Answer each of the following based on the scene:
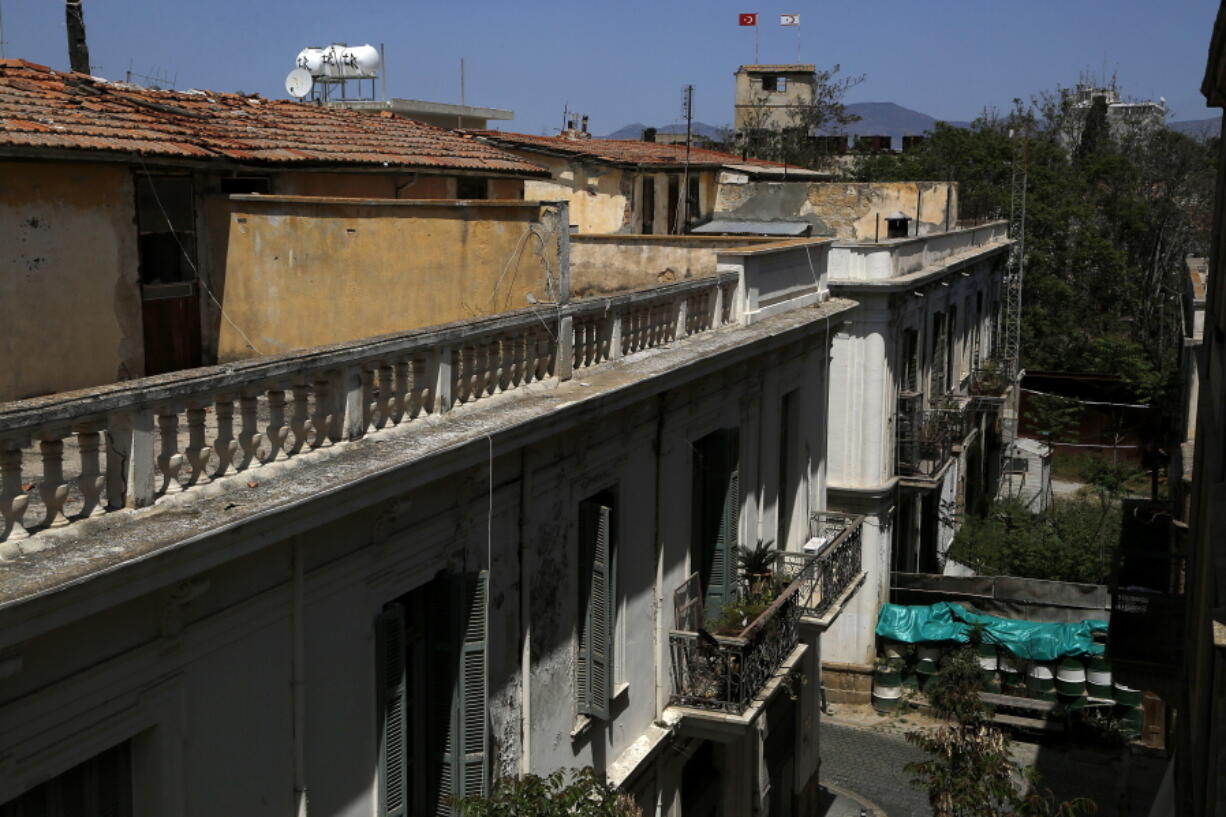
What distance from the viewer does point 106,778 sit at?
593cm

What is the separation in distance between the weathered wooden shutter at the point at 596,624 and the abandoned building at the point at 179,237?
1887mm

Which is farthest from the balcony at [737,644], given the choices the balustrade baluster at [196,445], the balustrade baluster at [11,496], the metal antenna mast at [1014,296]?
the metal antenna mast at [1014,296]

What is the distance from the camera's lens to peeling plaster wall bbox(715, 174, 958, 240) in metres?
26.9

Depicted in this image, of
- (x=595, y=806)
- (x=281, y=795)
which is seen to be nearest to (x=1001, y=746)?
(x=595, y=806)

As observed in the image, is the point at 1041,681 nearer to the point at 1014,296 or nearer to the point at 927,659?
the point at 927,659

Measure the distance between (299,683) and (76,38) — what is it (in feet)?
33.0

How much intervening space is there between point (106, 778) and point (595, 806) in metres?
3.30

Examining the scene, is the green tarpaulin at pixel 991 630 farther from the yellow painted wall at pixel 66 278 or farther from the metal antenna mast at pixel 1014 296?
the yellow painted wall at pixel 66 278

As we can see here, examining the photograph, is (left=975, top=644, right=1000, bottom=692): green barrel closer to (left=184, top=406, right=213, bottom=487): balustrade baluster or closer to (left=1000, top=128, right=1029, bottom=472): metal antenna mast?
(left=1000, top=128, right=1029, bottom=472): metal antenna mast

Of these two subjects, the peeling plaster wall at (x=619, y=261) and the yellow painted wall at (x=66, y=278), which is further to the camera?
the peeling plaster wall at (x=619, y=261)

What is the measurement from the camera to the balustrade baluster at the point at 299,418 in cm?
689

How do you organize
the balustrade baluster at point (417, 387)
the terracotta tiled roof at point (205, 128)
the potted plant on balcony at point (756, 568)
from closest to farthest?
1. the balustrade baluster at point (417, 387)
2. the terracotta tiled roof at point (205, 128)
3. the potted plant on balcony at point (756, 568)

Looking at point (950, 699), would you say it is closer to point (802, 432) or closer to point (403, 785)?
point (802, 432)

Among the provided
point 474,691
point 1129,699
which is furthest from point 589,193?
point 474,691
